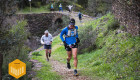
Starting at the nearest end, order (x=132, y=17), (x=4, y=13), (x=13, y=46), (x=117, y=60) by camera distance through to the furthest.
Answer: (x=4, y=13), (x=13, y=46), (x=117, y=60), (x=132, y=17)

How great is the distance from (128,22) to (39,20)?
89.9 ft

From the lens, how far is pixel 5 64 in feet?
25.3

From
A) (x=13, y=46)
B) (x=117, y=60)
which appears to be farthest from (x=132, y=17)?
(x=13, y=46)

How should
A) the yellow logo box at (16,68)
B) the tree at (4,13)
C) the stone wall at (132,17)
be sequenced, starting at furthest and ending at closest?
the stone wall at (132,17)
the tree at (4,13)
the yellow logo box at (16,68)

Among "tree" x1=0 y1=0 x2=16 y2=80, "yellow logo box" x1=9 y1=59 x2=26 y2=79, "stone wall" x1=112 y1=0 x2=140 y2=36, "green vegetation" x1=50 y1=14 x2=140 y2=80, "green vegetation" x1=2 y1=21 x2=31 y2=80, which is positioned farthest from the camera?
"stone wall" x1=112 y1=0 x2=140 y2=36

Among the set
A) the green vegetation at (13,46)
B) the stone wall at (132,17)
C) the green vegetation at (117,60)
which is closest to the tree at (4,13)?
the green vegetation at (13,46)

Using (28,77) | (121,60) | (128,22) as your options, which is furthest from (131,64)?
(28,77)

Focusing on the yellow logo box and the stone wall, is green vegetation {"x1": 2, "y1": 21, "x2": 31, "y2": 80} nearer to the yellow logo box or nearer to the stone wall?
the yellow logo box

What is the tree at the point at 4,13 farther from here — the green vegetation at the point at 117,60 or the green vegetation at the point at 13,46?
the green vegetation at the point at 117,60

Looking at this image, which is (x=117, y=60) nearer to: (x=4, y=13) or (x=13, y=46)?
(x=13, y=46)

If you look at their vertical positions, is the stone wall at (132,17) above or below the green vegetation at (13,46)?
above

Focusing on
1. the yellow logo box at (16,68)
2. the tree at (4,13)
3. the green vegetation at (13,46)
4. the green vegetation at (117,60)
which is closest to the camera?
the yellow logo box at (16,68)

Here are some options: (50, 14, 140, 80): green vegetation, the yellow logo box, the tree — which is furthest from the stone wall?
the yellow logo box

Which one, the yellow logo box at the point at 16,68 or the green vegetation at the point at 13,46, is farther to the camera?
the green vegetation at the point at 13,46
